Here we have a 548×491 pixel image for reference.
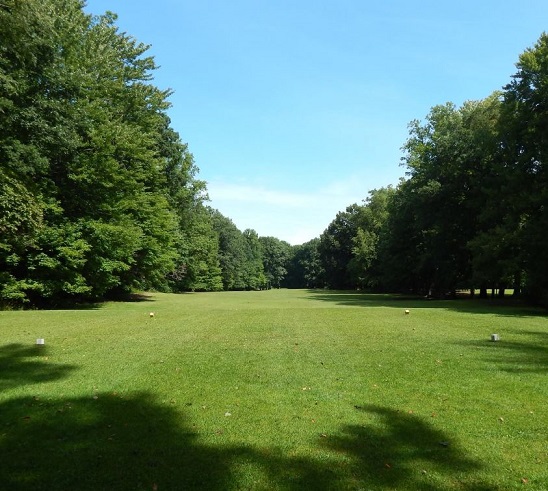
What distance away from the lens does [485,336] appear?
13750 millimetres

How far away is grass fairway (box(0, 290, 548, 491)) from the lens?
14.3 ft

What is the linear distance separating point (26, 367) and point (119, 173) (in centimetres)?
2270

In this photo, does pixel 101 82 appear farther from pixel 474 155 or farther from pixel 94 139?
pixel 474 155

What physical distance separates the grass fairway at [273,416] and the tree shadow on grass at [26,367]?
1.4 inches

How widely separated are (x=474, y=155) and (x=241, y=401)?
3795 centimetres

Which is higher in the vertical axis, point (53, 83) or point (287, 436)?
point (53, 83)

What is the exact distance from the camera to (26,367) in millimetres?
8828

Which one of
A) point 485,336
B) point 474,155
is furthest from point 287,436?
point 474,155

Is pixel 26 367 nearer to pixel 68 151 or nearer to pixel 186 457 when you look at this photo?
pixel 186 457

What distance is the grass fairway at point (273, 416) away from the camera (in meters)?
4.37

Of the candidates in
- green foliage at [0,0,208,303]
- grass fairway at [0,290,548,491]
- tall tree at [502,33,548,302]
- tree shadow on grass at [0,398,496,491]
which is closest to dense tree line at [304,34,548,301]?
tall tree at [502,33,548,302]

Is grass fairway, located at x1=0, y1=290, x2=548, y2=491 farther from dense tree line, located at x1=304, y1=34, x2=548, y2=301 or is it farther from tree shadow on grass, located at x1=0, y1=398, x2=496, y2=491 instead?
dense tree line, located at x1=304, y1=34, x2=548, y2=301

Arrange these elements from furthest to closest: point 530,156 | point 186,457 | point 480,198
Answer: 1. point 480,198
2. point 530,156
3. point 186,457

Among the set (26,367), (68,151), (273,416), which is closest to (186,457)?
(273,416)
